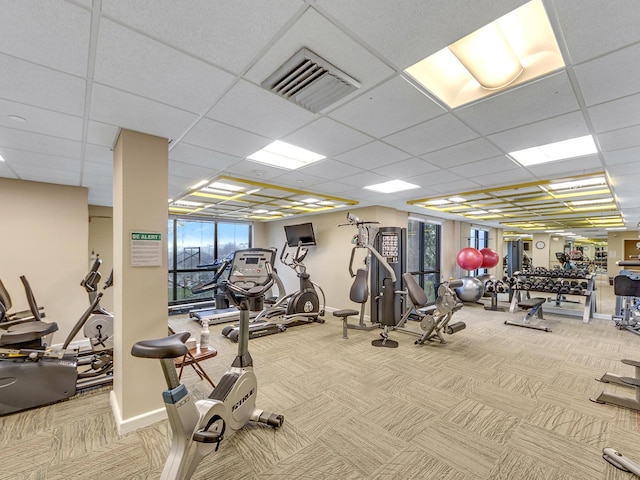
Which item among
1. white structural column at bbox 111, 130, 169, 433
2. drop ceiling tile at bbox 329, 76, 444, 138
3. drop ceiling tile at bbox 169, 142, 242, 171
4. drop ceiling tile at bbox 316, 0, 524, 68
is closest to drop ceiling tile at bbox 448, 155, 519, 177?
drop ceiling tile at bbox 329, 76, 444, 138

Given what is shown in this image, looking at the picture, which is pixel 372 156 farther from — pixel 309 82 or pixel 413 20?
pixel 413 20

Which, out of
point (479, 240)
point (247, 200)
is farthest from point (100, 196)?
point (479, 240)

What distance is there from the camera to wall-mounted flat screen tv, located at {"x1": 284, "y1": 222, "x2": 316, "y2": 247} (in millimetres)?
7332

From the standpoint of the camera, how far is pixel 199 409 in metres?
1.93

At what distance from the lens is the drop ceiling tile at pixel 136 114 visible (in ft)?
6.59

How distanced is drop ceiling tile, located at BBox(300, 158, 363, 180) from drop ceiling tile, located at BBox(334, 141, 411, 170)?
12 cm

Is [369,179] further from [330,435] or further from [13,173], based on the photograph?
[13,173]

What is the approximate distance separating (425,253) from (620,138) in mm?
5801

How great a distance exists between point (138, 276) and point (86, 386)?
5.59ft

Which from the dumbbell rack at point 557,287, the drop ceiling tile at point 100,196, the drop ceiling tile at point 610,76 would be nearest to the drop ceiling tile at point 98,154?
the drop ceiling tile at point 100,196

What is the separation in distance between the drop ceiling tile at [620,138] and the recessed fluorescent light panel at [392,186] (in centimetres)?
219

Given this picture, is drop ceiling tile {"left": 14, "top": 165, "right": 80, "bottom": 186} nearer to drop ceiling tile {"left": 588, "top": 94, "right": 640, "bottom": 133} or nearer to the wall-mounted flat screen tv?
the wall-mounted flat screen tv

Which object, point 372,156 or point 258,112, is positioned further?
point 372,156

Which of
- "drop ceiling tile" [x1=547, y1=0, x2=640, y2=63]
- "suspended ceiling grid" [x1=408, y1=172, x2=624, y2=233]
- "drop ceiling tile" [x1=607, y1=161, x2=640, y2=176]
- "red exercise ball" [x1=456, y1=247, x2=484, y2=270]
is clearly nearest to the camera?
"drop ceiling tile" [x1=547, y1=0, x2=640, y2=63]
